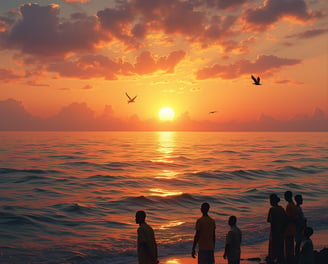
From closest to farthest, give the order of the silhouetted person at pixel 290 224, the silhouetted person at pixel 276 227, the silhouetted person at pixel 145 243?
the silhouetted person at pixel 145 243 < the silhouetted person at pixel 276 227 < the silhouetted person at pixel 290 224

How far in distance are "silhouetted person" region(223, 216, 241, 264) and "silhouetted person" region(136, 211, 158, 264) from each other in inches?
82.5

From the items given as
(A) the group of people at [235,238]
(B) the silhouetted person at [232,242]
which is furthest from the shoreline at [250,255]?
(B) the silhouetted person at [232,242]

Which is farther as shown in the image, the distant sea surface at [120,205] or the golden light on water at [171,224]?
the golden light on water at [171,224]

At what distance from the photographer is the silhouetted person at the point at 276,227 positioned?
396 inches

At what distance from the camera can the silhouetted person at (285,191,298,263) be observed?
33.9ft

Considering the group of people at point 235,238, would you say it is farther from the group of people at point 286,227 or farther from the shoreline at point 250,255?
the shoreline at point 250,255

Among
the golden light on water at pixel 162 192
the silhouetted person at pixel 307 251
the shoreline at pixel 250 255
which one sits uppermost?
the silhouetted person at pixel 307 251

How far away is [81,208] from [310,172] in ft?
114

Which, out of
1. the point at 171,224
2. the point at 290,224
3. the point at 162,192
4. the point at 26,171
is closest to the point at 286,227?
the point at 290,224

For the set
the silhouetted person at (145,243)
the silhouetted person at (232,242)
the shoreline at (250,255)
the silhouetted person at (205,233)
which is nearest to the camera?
the silhouetted person at (145,243)

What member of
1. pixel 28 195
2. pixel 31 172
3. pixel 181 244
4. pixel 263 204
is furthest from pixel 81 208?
pixel 31 172

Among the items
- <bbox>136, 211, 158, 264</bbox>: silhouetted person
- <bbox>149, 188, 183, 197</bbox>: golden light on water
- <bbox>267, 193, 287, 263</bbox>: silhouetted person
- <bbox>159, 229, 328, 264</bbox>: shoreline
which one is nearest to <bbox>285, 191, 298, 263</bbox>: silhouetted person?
<bbox>267, 193, 287, 263</bbox>: silhouetted person

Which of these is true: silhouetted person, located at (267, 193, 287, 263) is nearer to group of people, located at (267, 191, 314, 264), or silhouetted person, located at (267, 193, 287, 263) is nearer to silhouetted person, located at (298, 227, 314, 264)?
group of people, located at (267, 191, 314, 264)

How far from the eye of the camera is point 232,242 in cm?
905
